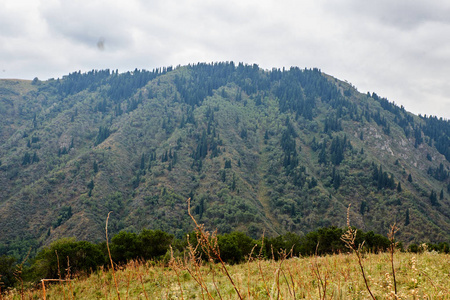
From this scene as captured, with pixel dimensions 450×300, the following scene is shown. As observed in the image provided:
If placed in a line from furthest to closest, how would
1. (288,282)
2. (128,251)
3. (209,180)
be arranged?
(209,180), (128,251), (288,282)

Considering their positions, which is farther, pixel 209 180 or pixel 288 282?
pixel 209 180

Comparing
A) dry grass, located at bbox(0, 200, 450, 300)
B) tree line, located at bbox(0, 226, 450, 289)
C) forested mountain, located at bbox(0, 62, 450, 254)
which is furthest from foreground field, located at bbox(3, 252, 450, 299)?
forested mountain, located at bbox(0, 62, 450, 254)

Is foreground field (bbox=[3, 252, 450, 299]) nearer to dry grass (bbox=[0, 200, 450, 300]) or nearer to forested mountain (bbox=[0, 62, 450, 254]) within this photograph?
dry grass (bbox=[0, 200, 450, 300])

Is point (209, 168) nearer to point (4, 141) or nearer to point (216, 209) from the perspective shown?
point (216, 209)

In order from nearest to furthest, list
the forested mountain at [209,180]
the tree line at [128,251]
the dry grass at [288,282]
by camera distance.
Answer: the dry grass at [288,282], the tree line at [128,251], the forested mountain at [209,180]

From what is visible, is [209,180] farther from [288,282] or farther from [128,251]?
[288,282]

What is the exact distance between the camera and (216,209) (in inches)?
4444

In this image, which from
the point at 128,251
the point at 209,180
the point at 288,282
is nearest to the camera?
the point at 288,282

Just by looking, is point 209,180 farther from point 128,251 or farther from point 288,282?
point 288,282

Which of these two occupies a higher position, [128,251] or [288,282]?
[288,282]

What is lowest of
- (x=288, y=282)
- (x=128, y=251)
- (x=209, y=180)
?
(x=209, y=180)

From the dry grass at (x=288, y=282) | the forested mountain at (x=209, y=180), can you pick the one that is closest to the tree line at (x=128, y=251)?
the dry grass at (x=288, y=282)

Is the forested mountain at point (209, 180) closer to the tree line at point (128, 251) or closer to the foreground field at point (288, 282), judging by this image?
the tree line at point (128, 251)

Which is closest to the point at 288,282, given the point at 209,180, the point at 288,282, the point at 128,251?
the point at 288,282
